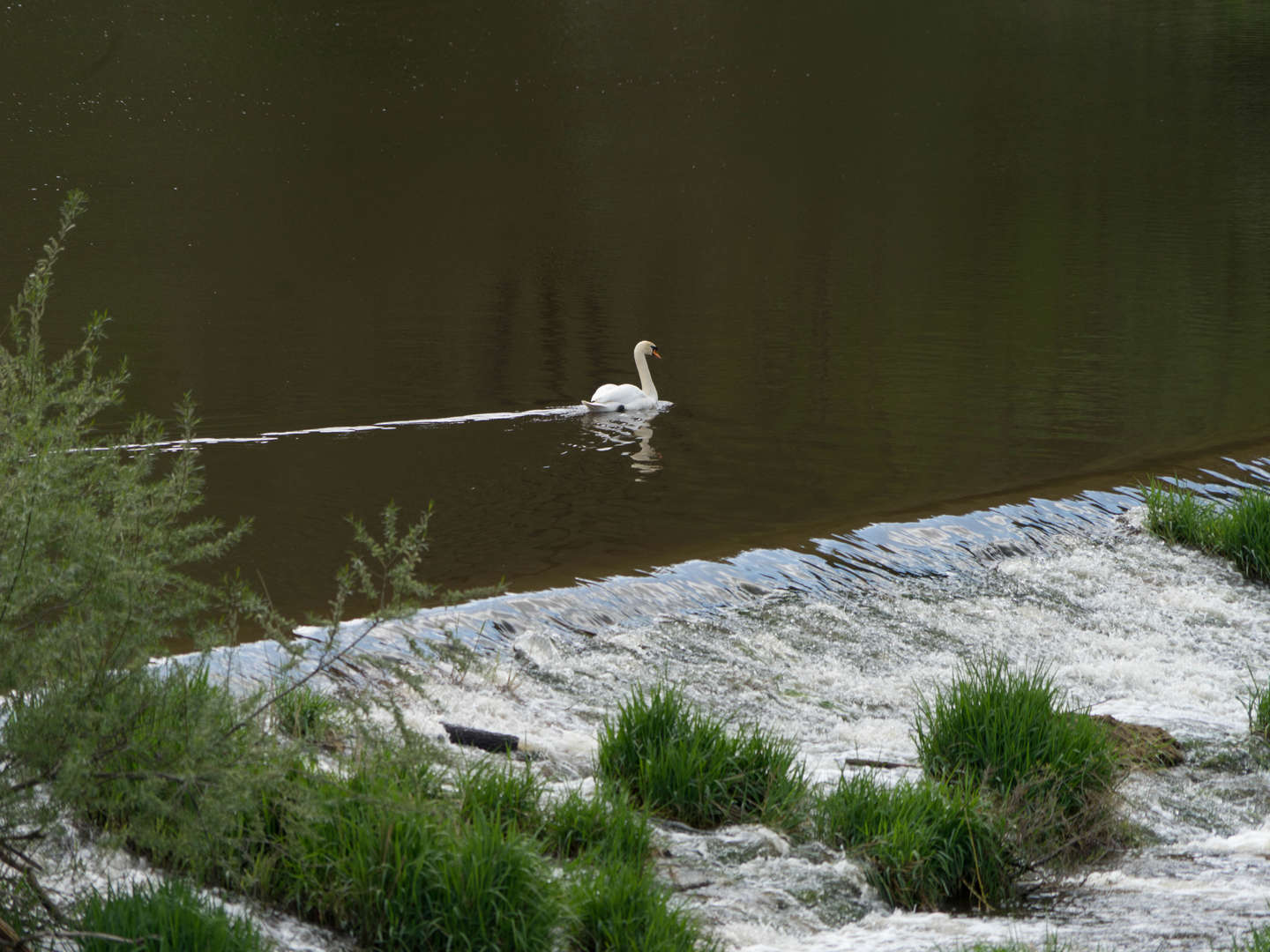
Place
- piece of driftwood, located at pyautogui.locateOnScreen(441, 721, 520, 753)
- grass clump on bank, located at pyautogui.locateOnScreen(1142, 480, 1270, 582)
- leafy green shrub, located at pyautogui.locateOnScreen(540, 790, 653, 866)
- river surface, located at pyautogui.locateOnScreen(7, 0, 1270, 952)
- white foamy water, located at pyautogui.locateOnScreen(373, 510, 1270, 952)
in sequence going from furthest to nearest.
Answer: grass clump on bank, located at pyautogui.locateOnScreen(1142, 480, 1270, 582), river surface, located at pyautogui.locateOnScreen(7, 0, 1270, 952), piece of driftwood, located at pyautogui.locateOnScreen(441, 721, 520, 753), white foamy water, located at pyautogui.locateOnScreen(373, 510, 1270, 952), leafy green shrub, located at pyautogui.locateOnScreen(540, 790, 653, 866)

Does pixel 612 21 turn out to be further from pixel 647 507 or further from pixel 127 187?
pixel 647 507

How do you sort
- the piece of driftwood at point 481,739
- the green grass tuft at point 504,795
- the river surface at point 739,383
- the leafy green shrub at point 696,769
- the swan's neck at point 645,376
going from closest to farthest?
the green grass tuft at point 504,795
the leafy green shrub at point 696,769
the piece of driftwood at point 481,739
the river surface at point 739,383
the swan's neck at point 645,376

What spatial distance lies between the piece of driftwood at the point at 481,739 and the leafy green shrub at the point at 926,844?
5.06 feet

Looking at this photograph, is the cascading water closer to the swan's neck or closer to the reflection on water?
the reflection on water

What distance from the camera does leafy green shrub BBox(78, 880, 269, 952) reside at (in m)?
4.18

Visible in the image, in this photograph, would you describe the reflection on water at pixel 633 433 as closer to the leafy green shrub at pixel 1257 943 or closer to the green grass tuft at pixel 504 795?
the green grass tuft at pixel 504 795

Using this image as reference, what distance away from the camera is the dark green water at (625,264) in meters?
13.0

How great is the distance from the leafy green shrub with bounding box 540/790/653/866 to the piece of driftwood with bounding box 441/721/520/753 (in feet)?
3.55

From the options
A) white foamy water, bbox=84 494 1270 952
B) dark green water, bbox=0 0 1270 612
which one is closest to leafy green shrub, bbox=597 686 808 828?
white foamy water, bbox=84 494 1270 952

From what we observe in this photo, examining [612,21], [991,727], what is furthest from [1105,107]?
[991,727]

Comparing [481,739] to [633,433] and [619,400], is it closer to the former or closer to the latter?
[633,433]

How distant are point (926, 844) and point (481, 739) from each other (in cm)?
212

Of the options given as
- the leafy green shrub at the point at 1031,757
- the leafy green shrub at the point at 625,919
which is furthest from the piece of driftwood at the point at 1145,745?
the leafy green shrub at the point at 625,919

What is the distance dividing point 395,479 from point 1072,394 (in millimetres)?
8725
